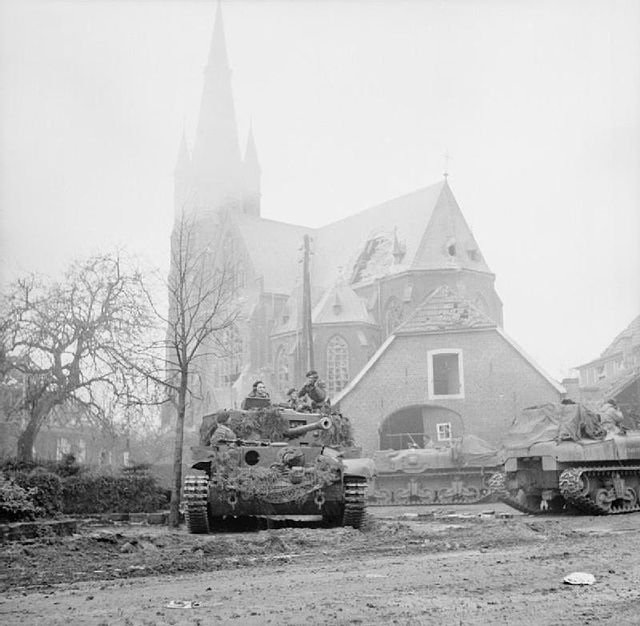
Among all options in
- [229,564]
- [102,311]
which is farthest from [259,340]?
[229,564]

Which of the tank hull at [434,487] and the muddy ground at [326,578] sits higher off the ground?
the tank hull at [434,487]

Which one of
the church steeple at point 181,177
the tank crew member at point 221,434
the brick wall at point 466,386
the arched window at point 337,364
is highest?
the church steeple at point 181,177

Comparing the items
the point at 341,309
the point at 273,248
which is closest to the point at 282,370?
the point at 341,309

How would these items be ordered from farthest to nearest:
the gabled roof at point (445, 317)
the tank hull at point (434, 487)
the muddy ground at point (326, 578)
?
the gabled roof at point (445, 317) → the tank hull at point (434, 487) → the muddy ground at point (326, 578)

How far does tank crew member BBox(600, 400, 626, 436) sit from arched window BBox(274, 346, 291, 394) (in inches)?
1205

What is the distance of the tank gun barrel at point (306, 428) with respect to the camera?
50.9 feet

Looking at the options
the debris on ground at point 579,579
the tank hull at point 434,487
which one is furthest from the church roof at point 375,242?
the debris on ground at point 579,579

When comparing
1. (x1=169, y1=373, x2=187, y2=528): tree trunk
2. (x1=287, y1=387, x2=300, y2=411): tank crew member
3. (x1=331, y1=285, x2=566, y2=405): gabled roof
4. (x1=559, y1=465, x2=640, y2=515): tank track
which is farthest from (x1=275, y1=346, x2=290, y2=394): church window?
(x1=559, y1=465, x2=640, y2=515): tank track

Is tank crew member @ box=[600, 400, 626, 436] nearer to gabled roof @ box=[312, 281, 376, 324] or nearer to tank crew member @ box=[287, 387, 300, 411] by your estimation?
tank crew member @ box=[287, 387, 300, 411]

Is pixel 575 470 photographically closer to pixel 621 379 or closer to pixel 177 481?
pixel 177 481

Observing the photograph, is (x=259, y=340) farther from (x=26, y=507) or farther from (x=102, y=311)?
(x=26, y=507)

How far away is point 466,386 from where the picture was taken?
36.0m

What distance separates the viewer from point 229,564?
Result: 9.27m

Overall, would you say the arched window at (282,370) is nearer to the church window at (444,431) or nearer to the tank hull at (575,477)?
the church window at (444,431)
